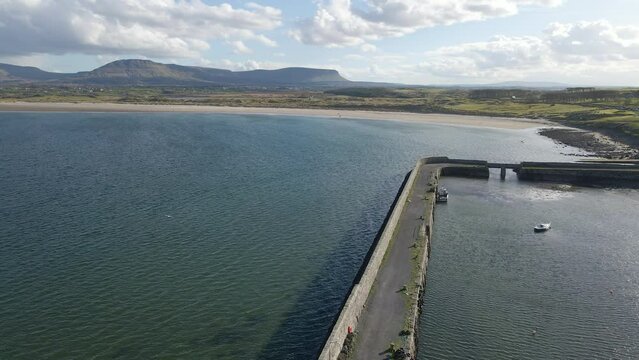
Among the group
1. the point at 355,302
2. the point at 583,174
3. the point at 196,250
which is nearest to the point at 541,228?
the point at 583,174

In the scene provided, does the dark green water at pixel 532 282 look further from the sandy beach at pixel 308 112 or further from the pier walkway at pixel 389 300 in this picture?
the sandy beach at pixel 308 112

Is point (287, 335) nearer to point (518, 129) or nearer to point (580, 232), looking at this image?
point (580, 232)

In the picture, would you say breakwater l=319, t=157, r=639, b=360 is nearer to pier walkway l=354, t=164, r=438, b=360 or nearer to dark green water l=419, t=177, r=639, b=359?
pier walkway l=354, t=164, r=438, b=360

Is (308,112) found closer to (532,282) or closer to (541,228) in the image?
(541,228)

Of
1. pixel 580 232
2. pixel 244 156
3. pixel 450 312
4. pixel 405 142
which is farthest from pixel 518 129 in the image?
pixel 450 312

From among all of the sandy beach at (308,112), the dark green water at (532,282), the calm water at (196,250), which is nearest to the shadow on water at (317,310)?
the calm water at (196,250)

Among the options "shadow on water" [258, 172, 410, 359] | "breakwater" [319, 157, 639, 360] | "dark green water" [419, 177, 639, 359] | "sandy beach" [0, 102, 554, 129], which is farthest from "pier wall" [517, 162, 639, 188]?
"sandy beach" [0, 102, 554, 129]
